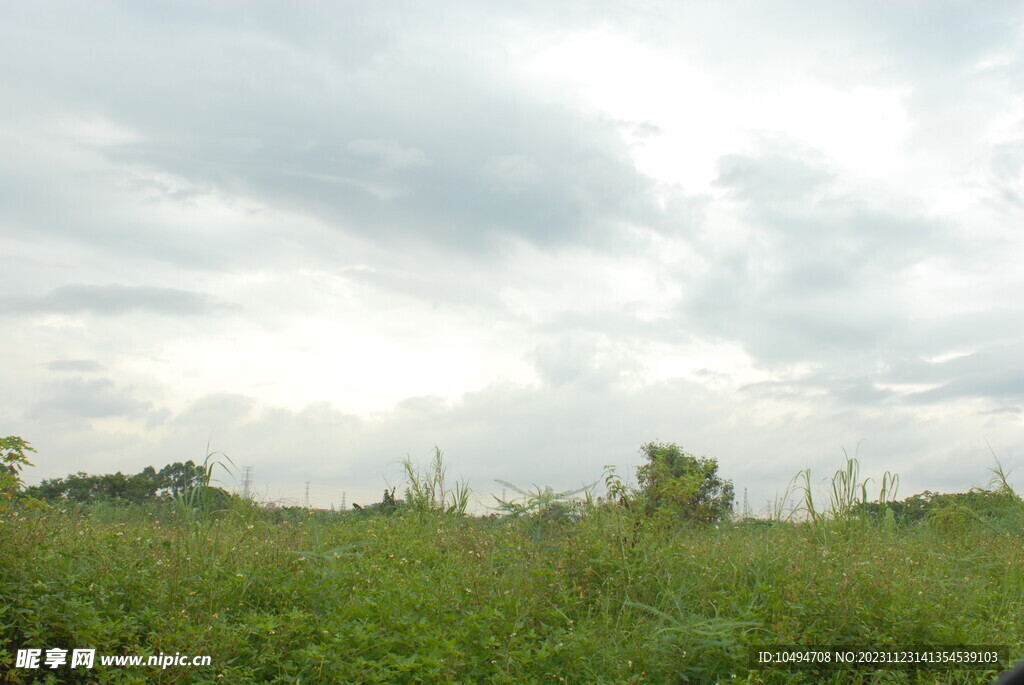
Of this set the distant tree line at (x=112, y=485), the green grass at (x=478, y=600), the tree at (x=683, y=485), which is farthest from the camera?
the distant tree line at (x=112, y=485)

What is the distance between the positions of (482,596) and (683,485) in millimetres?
4318

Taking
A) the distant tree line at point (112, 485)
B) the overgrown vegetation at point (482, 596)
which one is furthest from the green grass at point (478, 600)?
the distant tree line at point (112, 485)

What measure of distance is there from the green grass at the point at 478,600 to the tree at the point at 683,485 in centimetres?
146

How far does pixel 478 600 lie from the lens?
227 inches

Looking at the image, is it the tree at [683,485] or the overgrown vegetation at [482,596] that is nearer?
the overgrown vegetation at [482,596]

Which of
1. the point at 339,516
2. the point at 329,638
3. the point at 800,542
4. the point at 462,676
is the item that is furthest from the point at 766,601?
the point at 339,516

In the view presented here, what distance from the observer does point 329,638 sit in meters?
4.69

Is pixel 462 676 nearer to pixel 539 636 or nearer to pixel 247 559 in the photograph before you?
pixel 539 636

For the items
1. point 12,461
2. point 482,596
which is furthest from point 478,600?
point 12,461

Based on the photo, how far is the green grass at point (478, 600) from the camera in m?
4.61

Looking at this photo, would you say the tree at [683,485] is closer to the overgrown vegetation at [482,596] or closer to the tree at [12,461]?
the overgrown vegetation at [482,596]

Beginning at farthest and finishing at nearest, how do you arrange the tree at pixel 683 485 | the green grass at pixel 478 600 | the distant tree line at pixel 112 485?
the distant tree line at pixel 112 485 < the tree at pixel 683 485 < the green grass at pixel 478 600

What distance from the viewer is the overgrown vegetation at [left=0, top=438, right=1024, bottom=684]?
4.61 metres

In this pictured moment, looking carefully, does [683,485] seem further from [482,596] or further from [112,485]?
[112,485]
